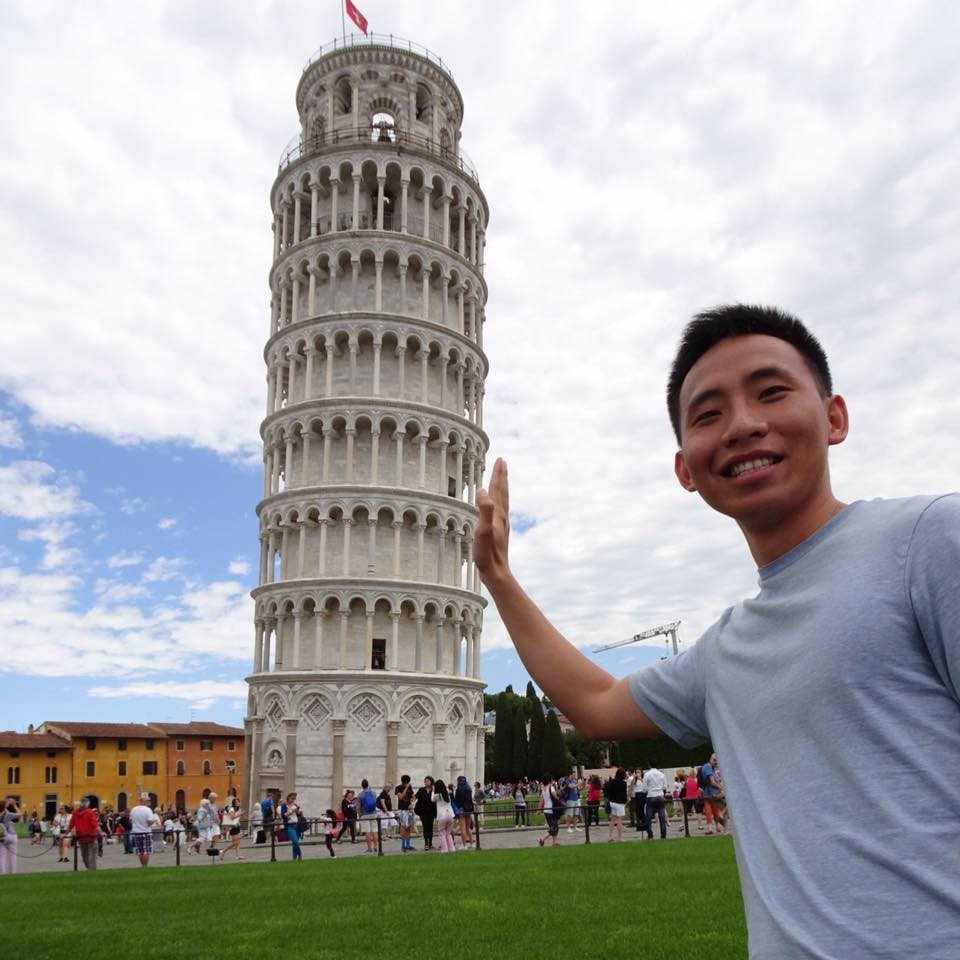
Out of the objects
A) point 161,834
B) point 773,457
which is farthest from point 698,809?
point 161,834

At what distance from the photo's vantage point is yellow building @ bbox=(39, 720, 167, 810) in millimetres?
84000

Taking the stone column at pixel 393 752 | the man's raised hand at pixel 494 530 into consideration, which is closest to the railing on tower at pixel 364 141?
the stone column at pixel 393 752

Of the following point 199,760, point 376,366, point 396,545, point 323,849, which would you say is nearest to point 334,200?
point 376,366

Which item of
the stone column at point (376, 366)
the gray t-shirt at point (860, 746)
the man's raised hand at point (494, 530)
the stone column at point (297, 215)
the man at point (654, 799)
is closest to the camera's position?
the gray t-shirt at point (860, 746)

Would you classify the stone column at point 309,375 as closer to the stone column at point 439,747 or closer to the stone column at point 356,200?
the stone column at point 356,200

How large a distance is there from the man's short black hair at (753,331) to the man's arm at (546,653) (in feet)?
2.11

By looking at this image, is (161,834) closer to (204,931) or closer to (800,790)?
(204,931)

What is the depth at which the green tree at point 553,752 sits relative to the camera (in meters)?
71.0

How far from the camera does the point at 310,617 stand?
42750mm

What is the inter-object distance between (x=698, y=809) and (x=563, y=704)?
81.7 feet

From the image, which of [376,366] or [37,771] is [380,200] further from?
[37,771]

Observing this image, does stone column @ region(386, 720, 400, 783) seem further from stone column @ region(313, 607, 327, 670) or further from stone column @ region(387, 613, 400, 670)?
stone column @ region(313, 607, 327, 670)

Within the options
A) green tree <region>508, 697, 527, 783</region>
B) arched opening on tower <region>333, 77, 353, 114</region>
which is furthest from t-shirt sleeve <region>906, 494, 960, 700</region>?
green tree <region>508, 697, 527, 783</region>

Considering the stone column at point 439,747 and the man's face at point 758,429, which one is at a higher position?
the man's face at point 758,429
